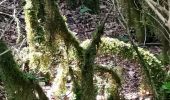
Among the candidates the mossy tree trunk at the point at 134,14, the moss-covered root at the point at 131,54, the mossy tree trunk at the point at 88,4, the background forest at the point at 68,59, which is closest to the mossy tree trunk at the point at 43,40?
the background forest at the point at 68,59

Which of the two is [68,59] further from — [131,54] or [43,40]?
[131,54]

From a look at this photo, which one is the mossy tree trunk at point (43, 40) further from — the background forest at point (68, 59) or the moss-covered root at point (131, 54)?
the moss-covered root at point (131, 54)

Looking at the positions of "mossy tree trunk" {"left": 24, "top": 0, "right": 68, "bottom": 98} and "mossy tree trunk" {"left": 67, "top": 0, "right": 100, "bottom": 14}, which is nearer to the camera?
"mossy tree trunk" {"left": 24, "top": 0, "right": 68, "bottom": 98}

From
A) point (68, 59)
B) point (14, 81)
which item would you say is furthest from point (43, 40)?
point (14, 81)

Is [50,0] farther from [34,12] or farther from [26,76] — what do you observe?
[26,76]

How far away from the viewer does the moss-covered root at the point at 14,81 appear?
10.2 feet

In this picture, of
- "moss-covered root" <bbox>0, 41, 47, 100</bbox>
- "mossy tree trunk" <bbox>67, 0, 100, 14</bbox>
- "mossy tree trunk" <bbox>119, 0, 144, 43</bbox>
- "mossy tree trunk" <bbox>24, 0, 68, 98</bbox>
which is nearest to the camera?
"moss-covered root" <bbox>0, 41, 47, 100</bbox>

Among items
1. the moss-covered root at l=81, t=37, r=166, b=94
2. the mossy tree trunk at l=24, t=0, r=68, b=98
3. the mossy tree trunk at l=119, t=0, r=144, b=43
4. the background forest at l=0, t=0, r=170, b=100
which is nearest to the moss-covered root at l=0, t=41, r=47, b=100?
the background forest at l=0, t=0, r=170, b=100

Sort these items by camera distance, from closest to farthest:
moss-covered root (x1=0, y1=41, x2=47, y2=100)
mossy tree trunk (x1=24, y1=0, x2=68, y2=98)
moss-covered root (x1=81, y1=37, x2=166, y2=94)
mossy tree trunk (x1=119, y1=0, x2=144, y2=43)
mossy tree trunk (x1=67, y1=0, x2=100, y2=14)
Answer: moss-covered root (x1=0, y1=41, x2=47, y2=100)
mossy tree trunk (x1=24, y1=0, x2=68, y2=98)
moss-covered root (x1=81, y1=37, x2=166, y2=94)
mossy tree trunk (x1=119, y1=0, x2=144, y2=43)
mossy tree trunk (x1=67, y1=0, x2=100, y2=14)

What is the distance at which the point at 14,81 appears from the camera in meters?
3.22

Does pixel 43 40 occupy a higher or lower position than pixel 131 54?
higher

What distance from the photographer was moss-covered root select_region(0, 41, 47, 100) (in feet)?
10.2

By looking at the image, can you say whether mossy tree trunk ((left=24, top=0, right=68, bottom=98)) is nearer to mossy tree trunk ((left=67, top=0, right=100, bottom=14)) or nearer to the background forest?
the background forest

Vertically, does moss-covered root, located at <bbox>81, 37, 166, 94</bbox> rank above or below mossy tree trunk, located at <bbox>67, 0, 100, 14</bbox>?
below
